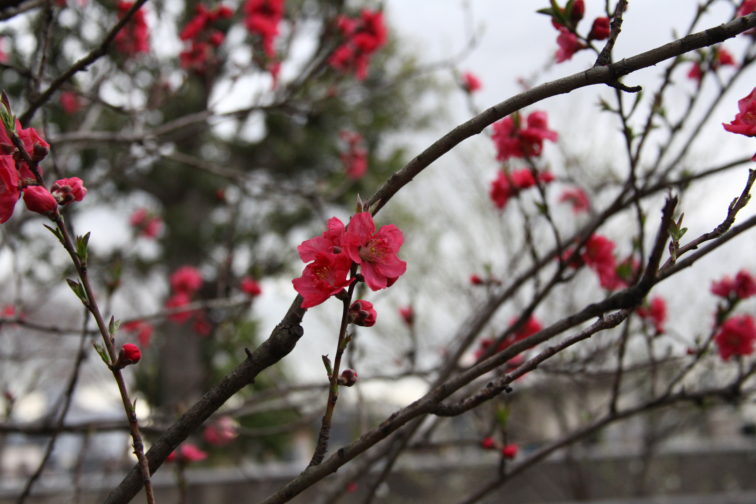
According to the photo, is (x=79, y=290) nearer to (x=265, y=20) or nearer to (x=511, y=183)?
(x=511, y=183)

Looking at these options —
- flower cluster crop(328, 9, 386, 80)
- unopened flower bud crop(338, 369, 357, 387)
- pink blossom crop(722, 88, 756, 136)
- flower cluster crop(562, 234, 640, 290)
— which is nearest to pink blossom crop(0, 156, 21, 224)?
unopened flower bud crop(338, 369, 357, 387)

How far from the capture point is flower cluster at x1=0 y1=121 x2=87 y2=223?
0.91 m

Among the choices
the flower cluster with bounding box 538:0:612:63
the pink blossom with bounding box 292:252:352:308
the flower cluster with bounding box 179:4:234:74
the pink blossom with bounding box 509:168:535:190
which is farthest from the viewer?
the flower cluster with bounding box 179:4:234:74

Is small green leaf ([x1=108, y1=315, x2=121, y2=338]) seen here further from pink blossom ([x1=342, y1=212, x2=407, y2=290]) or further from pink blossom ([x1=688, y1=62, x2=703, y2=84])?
pink blossom ([x1=688, y1=62, x2=703, y2=84])

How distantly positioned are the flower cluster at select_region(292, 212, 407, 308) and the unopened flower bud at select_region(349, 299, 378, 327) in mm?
59

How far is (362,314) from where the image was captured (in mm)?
967

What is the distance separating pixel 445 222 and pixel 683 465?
15.0ft

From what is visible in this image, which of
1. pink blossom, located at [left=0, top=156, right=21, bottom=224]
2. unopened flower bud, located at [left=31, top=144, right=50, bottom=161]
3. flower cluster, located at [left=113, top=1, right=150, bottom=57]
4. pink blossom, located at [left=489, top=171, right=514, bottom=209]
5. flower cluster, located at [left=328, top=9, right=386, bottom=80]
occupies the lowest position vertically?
pink blossom, located at [left=0, top=156, right=21, bottom=224]

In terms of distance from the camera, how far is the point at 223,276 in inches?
120

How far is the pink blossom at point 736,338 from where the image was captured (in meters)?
2.04

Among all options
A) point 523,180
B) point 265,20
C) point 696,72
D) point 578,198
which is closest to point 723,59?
point 696,72

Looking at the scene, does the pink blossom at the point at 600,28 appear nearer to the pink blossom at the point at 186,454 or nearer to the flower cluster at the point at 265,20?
the pink blossom at the point at 186,454

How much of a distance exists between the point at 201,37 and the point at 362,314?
118 inches

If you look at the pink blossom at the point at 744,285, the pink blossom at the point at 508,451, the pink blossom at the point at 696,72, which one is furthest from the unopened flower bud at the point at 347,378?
the pink blossom at the point at 696,72
